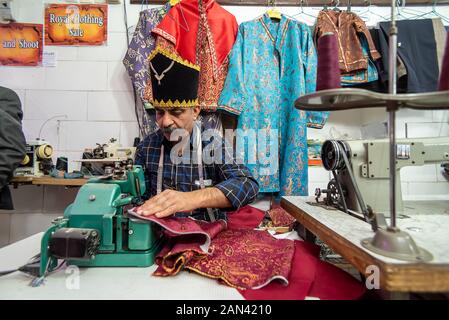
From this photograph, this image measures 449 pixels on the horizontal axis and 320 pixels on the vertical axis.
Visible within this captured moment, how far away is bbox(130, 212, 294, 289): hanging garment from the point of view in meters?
0.69

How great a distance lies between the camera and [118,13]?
216 cm

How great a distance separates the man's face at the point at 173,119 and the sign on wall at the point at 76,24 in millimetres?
1389

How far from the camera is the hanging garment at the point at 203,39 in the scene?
1.82 meters

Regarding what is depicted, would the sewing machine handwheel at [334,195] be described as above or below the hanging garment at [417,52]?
below

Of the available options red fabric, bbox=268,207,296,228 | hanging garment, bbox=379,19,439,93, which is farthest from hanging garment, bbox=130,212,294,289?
hanging garment, bbox=379,19,439,93

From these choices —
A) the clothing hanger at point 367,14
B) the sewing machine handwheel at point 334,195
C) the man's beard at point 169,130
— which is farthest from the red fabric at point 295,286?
the clothing hanger at point 367,14

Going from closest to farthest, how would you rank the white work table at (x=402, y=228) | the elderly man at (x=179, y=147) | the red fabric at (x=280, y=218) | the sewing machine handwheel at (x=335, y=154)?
the white work table at (x=402, y=228) < the sewing machine handwheel at (x=335, y=154) < the elderly man at (x=179, y=147) < the red fabric at (x=280, y=218)

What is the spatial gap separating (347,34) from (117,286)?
7.35 ft

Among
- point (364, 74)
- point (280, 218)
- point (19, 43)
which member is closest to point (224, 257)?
point (280, 218)

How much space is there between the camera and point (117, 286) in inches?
26.2

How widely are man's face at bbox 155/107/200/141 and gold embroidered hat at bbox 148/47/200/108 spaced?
0.03 metres

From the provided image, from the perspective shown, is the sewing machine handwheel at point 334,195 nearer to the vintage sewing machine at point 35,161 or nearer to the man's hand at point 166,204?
the man's hand at point 166,204
